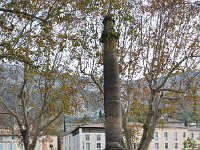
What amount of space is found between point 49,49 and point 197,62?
9.24m

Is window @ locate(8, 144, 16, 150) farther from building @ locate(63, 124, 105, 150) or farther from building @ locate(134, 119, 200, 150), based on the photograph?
building @ locate(134, 119, 200, 150)

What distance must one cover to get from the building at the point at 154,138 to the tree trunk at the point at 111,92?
61.4 metres

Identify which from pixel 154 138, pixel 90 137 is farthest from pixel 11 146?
pixel 154 138

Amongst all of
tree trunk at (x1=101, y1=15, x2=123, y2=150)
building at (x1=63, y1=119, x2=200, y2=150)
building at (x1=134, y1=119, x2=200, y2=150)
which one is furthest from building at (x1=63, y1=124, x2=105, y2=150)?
tree trunk at (x1=101, y1=15, x2=123, y2=150)

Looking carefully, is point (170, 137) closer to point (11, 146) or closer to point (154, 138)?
point (154, 138)

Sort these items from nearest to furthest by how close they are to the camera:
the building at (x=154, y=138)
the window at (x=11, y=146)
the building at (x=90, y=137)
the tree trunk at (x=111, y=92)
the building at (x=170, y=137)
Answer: the tree trunk at (x=111, y=92) < the window at (x=11, y=146) < the building at (x=90, y=137) < the building at (x=154, y=138) < the building at (x=170, y=137)

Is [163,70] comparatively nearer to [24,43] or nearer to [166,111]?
[166,111]

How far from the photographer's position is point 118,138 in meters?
9.45

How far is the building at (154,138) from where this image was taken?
76312 mm

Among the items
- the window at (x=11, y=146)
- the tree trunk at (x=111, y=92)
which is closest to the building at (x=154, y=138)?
the window at (x=11, y=146)

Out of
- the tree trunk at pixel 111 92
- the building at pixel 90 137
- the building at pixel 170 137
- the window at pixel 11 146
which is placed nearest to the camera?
the tree trunk at pixel 111 92

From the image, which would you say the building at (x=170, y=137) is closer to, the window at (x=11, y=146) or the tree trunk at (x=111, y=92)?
the window at (x=11, y=146)

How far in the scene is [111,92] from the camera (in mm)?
9828

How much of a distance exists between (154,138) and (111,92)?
6203cm
